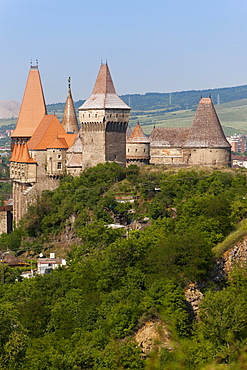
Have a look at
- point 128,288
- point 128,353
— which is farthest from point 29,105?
point 128,353

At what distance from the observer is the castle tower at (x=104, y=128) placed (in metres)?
60.8

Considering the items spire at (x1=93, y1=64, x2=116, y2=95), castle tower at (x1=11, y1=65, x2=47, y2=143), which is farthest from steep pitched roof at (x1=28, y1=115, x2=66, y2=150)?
spire at (x1=93, y1=64, x2=116, y2=95)

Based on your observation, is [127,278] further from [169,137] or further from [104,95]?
[169,137]

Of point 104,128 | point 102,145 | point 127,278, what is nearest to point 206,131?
point 104,128

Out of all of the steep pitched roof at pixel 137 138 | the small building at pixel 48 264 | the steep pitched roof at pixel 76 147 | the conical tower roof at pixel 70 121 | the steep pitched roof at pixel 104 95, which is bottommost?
the small building at pixel 48 264

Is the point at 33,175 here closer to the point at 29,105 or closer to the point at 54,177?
the point at 54,177

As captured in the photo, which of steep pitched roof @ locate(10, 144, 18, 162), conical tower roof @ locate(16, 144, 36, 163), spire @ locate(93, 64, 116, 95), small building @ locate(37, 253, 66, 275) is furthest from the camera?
steep pitched roof @ locate(10, 144, 18, 162)

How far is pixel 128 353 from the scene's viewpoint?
1235 inches

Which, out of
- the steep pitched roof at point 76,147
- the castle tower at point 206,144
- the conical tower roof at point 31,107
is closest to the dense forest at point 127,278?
the castle tower at point 206,144

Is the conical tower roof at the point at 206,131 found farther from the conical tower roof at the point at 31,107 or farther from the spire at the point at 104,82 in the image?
the conical tower roof at the point at 31,107

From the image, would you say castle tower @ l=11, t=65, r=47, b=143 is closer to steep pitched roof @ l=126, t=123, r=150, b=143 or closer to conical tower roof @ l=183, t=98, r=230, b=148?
steep pitched roof @ l=126, t=123, r=150, b=143

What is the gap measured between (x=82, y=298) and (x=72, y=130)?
105ft

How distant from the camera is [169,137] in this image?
217 ft

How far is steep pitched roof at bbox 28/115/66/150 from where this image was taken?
65.0 m
